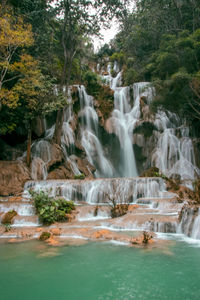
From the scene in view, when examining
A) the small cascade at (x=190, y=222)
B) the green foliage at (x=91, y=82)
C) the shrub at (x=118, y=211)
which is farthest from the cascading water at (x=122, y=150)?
the small cascade at (x=190, y=222)

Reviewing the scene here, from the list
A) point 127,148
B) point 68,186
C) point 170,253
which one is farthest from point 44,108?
point 170,253

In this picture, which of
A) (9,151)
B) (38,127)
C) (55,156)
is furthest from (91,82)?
(9,151)

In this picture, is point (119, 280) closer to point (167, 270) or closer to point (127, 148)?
point (167, 270)

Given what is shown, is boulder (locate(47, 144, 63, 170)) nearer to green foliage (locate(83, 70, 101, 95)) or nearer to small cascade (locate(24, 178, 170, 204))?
small cascade (locate(24, 178, 170, 204))

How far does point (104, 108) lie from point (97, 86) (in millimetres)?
3067

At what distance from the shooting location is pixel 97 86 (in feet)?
83.8

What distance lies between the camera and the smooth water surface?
4035 millimetres

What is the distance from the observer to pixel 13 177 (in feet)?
48.8

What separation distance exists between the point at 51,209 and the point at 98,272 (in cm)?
493

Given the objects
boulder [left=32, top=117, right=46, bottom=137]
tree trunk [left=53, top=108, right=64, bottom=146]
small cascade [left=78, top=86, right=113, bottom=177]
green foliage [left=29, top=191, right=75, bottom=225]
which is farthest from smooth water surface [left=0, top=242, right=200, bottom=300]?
small cascade [left=78, top=86, right=113, bottom=177]

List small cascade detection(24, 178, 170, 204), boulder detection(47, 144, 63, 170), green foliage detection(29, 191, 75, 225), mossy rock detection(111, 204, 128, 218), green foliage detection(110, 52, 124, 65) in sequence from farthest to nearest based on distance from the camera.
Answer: green foliage detection(110, 52, 124, 65), boulder detection(47, 144, 63, 170), small cascade detection(24, 178, 170, 204), mossy rock detection(111, 204, 128, 218), green foliage detection(29, 191, 75, 225)

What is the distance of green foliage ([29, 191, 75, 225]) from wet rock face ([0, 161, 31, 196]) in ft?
13.1

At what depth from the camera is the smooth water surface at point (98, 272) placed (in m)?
4.04

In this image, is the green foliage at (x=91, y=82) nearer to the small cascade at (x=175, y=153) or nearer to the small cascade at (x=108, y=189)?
the small cascade at (x=175, y=153)
